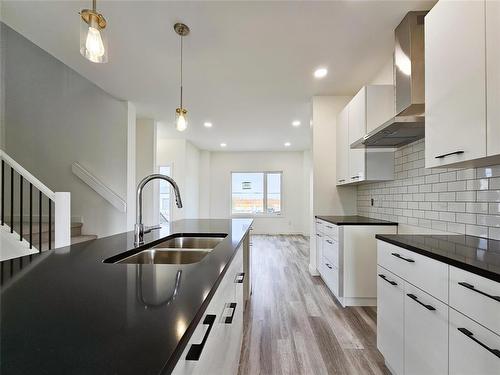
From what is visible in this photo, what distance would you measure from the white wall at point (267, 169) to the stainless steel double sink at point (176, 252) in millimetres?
5876

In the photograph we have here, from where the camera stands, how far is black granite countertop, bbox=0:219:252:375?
0.38 meters

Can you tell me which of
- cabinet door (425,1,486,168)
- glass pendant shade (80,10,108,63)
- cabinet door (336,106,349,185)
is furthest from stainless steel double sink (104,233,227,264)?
cabinet door (336,106,349,185)

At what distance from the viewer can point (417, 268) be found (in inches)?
50.9

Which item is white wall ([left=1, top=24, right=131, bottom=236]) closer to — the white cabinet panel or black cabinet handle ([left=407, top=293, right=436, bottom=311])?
the white cabinet panel

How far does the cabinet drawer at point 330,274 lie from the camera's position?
105 inches

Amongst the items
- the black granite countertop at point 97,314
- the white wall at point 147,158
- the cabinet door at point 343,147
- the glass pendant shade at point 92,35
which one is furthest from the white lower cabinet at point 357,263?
the white wall at point 147,158

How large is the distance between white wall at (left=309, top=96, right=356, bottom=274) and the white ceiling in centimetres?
31

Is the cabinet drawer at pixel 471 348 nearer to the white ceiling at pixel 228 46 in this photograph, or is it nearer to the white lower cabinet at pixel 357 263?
the white lower cabinet at pixel 357 263

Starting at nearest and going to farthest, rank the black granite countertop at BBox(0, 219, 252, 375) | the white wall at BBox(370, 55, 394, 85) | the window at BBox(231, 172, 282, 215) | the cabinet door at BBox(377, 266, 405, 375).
Answer: the black granite countertop at BBox(0, 219, 252, 375)
the cabinet door at BBox(377, 266, 405, 375)
the white wall at BBox(370, 55, 394, 85)
the window at BBox(231, 172, 282, 215)

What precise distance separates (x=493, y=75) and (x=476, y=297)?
3.08 feet

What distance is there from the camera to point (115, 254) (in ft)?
3.58

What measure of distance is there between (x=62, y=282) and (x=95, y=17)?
1.24 metres

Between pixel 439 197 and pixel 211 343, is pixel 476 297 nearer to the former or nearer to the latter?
pixel 211 343

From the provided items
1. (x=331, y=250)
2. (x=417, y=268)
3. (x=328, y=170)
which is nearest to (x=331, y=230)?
(x=331, y=250)
